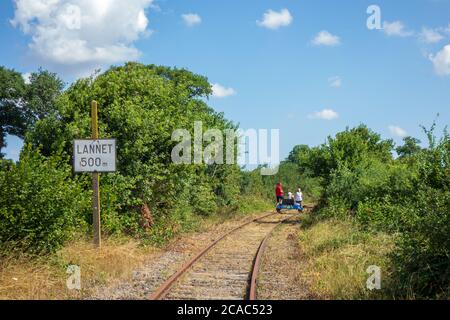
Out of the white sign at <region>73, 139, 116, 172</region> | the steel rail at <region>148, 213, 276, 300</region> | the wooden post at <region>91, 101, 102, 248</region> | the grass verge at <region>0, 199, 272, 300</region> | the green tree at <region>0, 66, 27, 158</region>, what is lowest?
the steel rail at <region>148, 213, 276, 300</region>

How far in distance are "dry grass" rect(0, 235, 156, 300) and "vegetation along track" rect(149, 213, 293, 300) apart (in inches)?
56.0

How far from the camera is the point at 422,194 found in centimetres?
854

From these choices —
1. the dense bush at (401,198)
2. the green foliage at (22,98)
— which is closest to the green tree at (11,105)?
the green foliage at (22,98)

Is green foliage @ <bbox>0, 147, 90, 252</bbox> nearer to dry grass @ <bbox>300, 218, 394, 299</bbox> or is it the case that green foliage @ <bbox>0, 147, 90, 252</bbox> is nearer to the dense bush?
dry grass @ <bbox>300, 218, 394, 299</bbox>

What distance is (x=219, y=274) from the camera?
10641mm

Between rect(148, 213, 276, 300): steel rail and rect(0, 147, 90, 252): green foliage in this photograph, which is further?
rect(0, 147, 90, 252): green foliage

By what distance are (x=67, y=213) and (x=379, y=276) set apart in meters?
6.42

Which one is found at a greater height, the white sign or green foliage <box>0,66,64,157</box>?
green foliage <box>0,66,64,157</box>

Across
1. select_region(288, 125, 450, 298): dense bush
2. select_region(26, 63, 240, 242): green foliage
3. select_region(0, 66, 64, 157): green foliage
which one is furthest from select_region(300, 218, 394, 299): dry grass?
select_region(0, 66, 64, 157): green foliage

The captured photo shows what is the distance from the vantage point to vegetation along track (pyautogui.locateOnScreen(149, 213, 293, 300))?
28.7 ft

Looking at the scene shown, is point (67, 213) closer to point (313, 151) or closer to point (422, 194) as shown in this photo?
point (422, 194)

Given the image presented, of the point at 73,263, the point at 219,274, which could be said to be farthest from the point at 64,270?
the point at 219,274

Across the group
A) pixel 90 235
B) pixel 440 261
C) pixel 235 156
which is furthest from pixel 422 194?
Result: pixel 235 156

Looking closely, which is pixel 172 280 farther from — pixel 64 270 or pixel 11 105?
pixel 11 105
